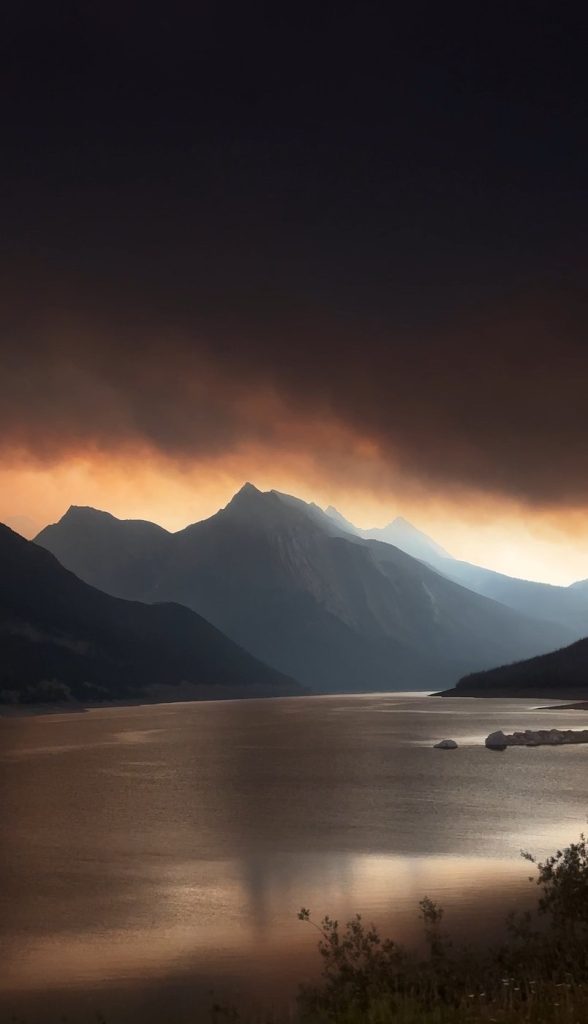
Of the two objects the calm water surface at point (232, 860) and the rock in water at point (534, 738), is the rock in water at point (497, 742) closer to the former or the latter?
the rock in water at point (534, 738)

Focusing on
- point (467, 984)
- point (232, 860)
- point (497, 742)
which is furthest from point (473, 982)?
point (497, 742)

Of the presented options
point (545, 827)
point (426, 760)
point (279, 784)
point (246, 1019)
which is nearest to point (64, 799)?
point (279, 784)

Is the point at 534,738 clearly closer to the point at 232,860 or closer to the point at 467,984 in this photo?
the point at 232,860

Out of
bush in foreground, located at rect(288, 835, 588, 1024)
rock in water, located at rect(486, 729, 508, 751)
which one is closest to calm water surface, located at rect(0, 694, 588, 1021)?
bush in foreground, located at rect(288, 835, 588, 1024)

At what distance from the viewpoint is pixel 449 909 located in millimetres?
31109

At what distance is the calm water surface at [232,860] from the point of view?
1008 inches

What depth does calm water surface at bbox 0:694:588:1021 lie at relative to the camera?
84.0 feet

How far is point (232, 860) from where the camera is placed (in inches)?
1667

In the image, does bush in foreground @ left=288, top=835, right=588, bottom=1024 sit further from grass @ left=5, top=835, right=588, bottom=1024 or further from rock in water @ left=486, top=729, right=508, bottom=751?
rock in water @ left=486, top=729, right=508, bottom=751

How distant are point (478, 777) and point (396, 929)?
2077 inches

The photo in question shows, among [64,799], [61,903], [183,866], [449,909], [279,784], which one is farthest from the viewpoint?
[279,784]

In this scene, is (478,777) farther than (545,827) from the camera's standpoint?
Yes

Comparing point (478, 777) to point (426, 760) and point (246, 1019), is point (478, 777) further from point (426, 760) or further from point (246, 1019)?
point (246, 1019)

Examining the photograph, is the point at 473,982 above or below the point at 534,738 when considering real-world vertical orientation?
below
